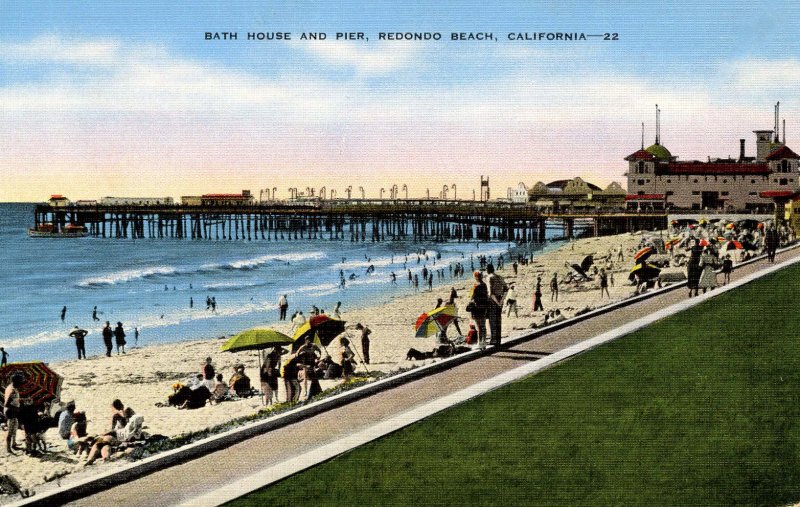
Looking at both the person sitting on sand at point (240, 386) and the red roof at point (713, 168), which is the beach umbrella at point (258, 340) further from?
the red roof at point (713, 168)

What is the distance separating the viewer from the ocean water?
31938 mm

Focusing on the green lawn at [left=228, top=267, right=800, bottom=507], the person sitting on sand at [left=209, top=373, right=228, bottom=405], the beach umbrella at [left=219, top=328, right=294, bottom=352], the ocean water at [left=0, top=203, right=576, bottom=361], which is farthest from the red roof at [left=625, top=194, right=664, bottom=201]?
the beach umbrella at [left=219, top=328, right=294, bottom=352]

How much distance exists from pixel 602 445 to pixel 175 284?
43.1m

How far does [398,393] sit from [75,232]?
99076 millimetres

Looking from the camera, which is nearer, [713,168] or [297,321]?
[297,321]

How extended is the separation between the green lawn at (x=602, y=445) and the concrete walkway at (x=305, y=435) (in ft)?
2.05

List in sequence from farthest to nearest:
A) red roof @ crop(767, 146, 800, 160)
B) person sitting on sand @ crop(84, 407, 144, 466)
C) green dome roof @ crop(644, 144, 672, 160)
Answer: green dome roof @ crop(644, 144, 672, 160) < red roof @ crop(767, 146, 800, 160) < person sitting on sand @ crop(84, 407, 144, 466)

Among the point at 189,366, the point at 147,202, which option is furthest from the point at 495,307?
the point at 147,202

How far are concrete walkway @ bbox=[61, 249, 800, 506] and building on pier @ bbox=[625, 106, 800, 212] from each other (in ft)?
209

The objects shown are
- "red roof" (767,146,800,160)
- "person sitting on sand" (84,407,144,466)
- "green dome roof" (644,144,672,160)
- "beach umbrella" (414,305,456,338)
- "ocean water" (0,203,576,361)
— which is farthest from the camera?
"green dome roof" (644,144,672,160)

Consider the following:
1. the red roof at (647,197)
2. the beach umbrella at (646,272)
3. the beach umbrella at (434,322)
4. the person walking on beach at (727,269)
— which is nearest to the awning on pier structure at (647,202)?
the red roof at (647,197)

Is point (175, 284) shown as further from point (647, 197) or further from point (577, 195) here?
point (577, 195)

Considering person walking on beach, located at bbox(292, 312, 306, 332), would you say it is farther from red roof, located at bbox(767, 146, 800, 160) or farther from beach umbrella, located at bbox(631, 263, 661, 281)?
red roof, located at bbox(767, 146, 800, 160)

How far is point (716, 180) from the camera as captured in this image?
249ft
